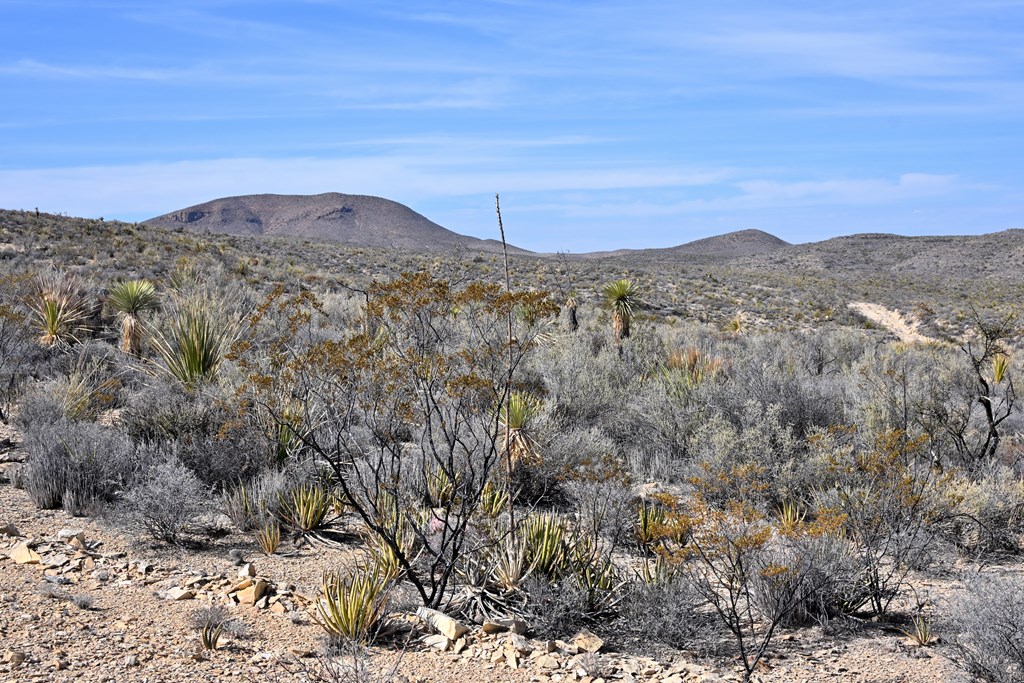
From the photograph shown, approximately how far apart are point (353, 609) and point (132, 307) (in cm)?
926

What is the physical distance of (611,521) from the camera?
6.70m

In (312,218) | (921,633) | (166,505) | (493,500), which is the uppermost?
(312,218)

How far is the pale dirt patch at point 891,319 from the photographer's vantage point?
3328 centimetres

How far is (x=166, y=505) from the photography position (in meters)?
6.16

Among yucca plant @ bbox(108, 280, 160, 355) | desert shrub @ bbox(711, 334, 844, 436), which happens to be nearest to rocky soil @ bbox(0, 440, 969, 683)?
desert shrub @ bbox(711, 334, 844, 436)

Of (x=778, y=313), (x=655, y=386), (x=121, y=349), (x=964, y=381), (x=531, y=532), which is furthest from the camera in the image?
(x=778, y=313)

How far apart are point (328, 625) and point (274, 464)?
9.52ft

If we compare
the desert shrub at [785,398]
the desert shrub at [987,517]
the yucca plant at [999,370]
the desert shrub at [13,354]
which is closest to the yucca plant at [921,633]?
the desert shrub at [987,517]

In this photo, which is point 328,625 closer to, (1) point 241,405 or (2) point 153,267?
(1) point 241,405

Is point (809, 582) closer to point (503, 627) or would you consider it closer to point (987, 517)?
point (503, 627)

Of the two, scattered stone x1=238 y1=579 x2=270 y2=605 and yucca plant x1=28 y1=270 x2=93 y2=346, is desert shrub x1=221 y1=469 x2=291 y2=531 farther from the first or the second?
yucca plant x1=28 y1=270 x2=93 y2=346

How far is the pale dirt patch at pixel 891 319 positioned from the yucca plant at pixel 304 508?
29.8 m

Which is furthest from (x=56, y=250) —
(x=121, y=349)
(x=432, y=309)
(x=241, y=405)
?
(x=432, y=309)

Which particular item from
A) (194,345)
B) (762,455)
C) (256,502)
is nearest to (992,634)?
(762,455)
